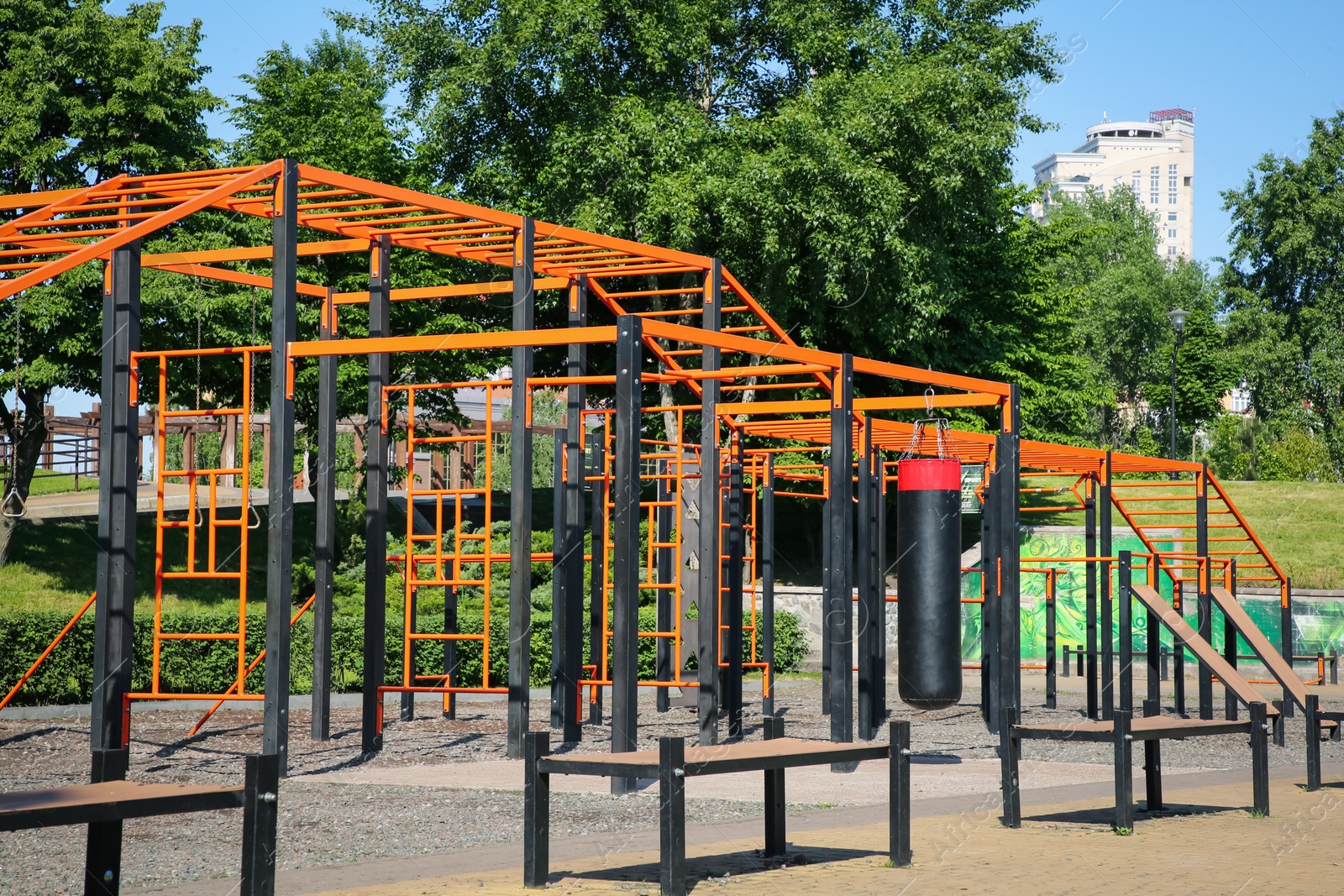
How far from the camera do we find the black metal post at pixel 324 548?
11406mm

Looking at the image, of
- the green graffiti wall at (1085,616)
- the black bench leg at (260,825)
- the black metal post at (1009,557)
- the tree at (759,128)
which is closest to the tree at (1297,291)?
the green graffiti wall at (1085,616)

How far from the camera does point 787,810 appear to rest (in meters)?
9.28

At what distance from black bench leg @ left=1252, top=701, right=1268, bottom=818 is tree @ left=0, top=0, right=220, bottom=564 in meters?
18.6

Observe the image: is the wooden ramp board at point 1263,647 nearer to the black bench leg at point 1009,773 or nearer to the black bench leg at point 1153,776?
the black bench leg at point 1153,776

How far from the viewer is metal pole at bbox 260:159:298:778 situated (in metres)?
9.58

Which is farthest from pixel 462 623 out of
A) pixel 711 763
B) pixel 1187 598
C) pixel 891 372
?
pixel 1187 598

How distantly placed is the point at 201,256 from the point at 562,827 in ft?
19.6

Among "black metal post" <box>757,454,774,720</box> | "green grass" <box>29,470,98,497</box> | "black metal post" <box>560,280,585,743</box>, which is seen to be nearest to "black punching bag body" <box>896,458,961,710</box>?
"black metal post" <box>560,280,585,743</box>

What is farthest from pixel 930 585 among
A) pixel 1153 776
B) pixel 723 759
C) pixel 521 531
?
pixel 723 759

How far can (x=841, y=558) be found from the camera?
1022 centimetres

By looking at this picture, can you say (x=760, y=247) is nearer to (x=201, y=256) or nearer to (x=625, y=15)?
(x=625, y=15)

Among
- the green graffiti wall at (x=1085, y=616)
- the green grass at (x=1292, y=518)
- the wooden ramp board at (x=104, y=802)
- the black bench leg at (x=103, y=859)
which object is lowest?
the green graffiti wall at (x=1085, y=616)

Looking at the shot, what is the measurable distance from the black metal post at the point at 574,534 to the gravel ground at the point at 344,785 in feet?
2.36

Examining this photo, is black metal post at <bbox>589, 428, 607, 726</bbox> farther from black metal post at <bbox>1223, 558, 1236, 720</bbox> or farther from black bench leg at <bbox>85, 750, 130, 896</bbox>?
black metal post at <bbox>1223, 558, 1236, 720</bbox>
